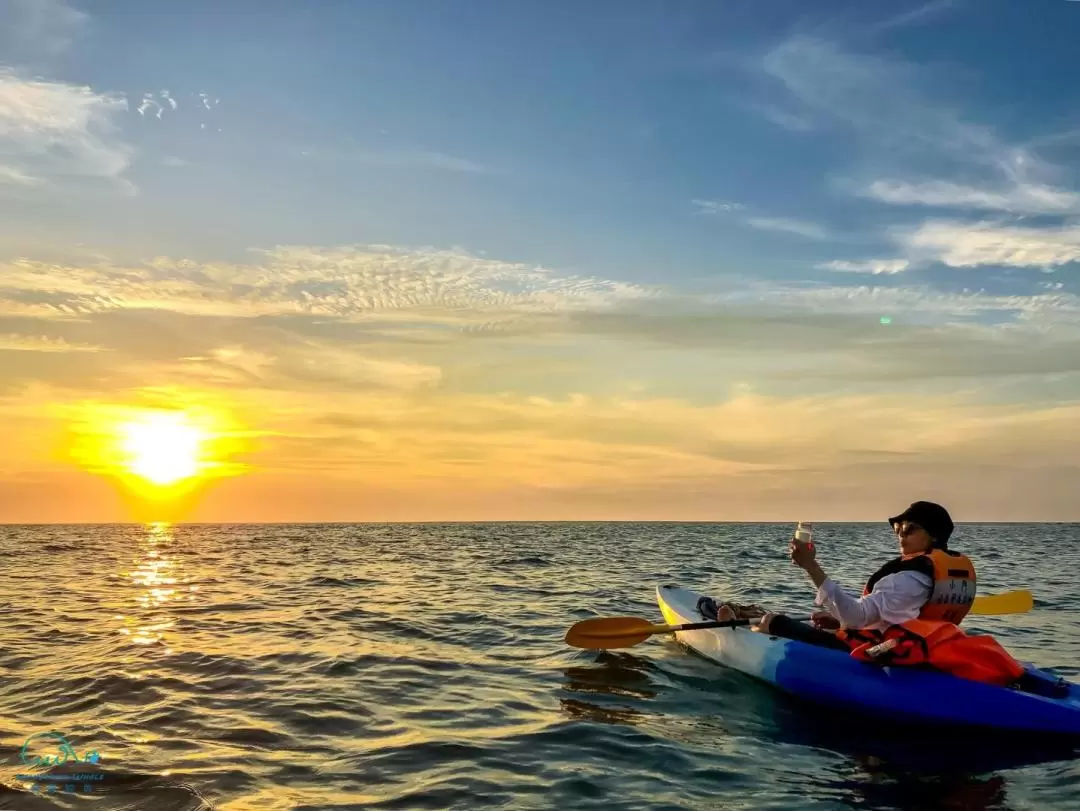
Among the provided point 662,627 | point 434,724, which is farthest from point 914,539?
point 434,724

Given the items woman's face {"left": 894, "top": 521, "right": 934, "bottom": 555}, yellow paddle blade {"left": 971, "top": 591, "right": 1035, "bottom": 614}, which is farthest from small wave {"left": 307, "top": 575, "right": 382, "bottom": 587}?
woman's face {"left": 894, "top": 521, "right": 934, "bottom": 555}

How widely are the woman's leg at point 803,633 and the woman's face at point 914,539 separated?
1.58 m

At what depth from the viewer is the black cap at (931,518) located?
24.7 feet

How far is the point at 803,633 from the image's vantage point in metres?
9.03

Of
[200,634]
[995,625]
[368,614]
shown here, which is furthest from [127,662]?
[995,625]

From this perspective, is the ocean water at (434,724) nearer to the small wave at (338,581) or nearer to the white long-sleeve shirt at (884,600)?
the white long-sleeve shirt at (884,600)

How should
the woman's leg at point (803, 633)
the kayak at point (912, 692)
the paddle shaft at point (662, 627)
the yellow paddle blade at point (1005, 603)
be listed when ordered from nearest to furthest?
the kayak at point (912, 692), the woman's leg at point (803, 633), the paddle shaft at point (662, 627), the yellow paddle blade at point (1005, 603)

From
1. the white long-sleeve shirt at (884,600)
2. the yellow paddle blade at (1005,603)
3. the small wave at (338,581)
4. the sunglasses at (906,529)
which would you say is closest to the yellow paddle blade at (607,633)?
the white long-sleeve shirt at (884,600)

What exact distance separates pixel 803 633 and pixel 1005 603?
3.53 metres

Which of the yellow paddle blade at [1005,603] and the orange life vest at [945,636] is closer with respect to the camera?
the orange life vest at [945,636]

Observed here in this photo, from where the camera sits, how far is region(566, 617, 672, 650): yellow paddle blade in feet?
32.2

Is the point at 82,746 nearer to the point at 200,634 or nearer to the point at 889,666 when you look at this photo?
the point at 200,634

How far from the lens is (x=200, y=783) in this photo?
5625 mm

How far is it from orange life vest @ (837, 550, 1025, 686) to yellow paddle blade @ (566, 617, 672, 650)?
3005 mm
